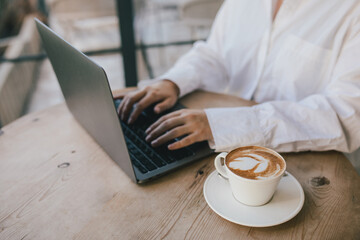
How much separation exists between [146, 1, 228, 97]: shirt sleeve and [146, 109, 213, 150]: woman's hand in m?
0.28

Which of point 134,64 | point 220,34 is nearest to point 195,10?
point 134,64

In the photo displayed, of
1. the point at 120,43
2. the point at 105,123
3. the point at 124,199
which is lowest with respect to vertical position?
the point at 120,43

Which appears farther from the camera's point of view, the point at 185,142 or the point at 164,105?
the point at 164,105

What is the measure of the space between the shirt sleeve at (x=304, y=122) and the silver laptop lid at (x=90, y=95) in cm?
27

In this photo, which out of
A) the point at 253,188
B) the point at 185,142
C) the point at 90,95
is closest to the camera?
the point at 253,188

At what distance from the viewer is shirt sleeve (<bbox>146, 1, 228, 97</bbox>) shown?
112cm

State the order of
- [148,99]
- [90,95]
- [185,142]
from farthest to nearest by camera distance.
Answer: [148,99], [185,142], [90,95]

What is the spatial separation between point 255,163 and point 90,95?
15.5 inches

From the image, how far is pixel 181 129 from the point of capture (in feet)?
2.62

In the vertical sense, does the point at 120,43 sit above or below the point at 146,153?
below

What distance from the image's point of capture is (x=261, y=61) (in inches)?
46.0

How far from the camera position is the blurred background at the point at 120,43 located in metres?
2.32

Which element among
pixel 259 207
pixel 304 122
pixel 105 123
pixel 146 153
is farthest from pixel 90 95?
pixel 304 122

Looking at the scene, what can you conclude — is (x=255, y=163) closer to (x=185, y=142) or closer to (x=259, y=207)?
(x=259, y=207)
